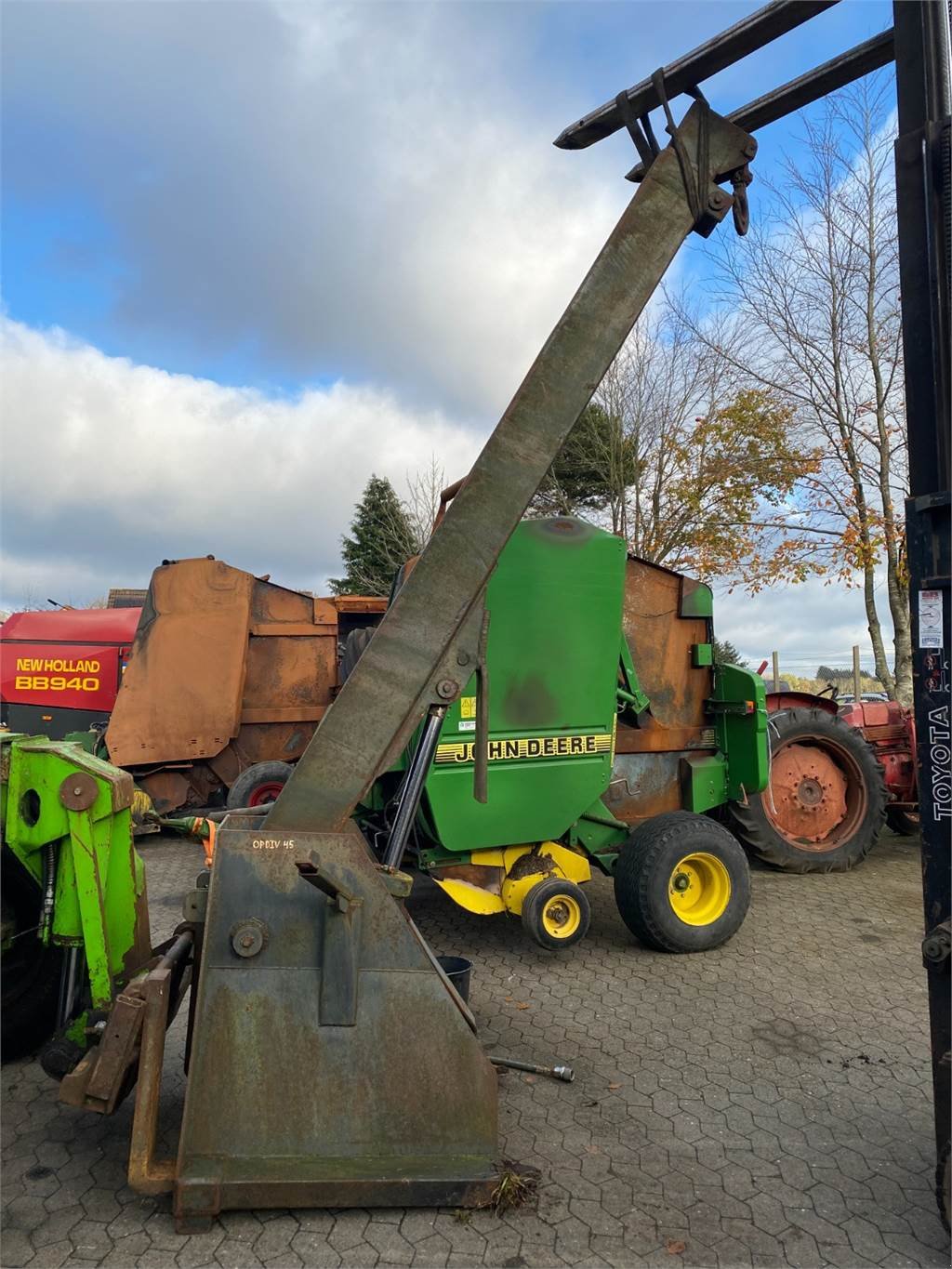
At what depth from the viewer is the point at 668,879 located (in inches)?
205

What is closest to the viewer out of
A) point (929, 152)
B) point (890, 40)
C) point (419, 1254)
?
point (419, 1254)

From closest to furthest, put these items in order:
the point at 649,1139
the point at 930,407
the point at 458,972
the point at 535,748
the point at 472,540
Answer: the point at 930,407
the point at 472,540
the point at 649,1139
the point at 458,972
the point at 535,748

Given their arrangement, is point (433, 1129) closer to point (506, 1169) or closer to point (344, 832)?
point (506, 1169)

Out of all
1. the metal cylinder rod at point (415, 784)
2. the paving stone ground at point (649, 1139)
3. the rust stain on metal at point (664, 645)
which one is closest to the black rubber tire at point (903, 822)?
the rust stain on metal at point (664, 645)

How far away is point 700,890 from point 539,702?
→ 1631 millimetres

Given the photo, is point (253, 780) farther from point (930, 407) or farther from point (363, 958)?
point (930, 407)

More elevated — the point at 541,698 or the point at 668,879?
the point at 541,698

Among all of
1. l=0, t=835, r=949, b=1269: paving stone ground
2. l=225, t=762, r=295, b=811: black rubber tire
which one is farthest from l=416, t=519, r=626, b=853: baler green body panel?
l=225, t=762, r=295, b=811: black rubber tire

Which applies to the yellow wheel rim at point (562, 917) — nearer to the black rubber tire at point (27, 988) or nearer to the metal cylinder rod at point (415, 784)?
the metal cylinder rod at point (415, 784)

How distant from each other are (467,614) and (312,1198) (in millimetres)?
1948

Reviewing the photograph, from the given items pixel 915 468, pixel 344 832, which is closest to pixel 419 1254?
pixel 344 832

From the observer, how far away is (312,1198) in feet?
8.95

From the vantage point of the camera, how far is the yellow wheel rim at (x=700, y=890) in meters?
5.39

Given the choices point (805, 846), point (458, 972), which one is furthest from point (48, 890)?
point (805, 846)
